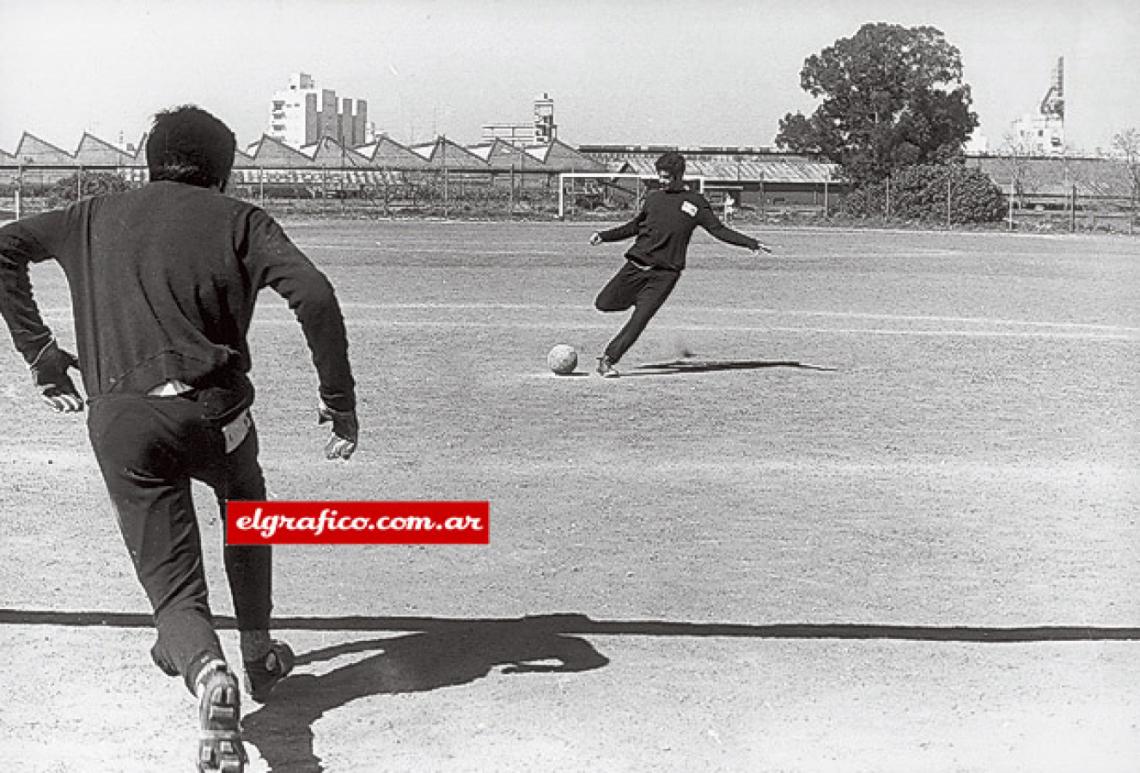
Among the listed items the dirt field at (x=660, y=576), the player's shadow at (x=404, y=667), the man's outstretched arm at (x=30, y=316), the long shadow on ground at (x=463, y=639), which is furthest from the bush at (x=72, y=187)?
the man's outstretched arm at (x=30, y=316)

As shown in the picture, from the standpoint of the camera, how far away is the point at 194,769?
13.8 feet

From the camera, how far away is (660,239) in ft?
43.2

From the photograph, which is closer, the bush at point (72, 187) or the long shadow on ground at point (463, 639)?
the long shadow on ground at point (463, 639)

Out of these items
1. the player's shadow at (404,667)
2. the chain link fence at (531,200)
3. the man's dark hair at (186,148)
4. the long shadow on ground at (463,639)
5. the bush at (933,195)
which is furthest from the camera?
the bush at (933,195)

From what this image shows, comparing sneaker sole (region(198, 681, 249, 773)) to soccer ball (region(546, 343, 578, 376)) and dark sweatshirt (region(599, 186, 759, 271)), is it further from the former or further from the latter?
dark sweatshirt (region(599, 186, 759, 271))

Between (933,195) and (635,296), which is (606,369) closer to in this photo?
(635,296)

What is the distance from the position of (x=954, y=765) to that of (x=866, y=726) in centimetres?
39

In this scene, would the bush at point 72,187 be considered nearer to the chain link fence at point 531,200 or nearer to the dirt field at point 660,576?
the chain link fence at point 531,200

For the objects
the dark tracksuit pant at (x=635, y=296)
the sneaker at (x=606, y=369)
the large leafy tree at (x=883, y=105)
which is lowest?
the sneaker at (x=606, y=369)

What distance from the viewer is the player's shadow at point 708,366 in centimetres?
1340

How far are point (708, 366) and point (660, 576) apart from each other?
7.33 meters

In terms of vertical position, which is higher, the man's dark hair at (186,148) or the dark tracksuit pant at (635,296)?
the man's dark hair at (186,148)

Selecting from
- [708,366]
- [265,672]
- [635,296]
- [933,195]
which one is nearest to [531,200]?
[933,195]

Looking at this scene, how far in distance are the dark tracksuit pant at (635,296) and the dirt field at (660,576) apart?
452 millimetres
